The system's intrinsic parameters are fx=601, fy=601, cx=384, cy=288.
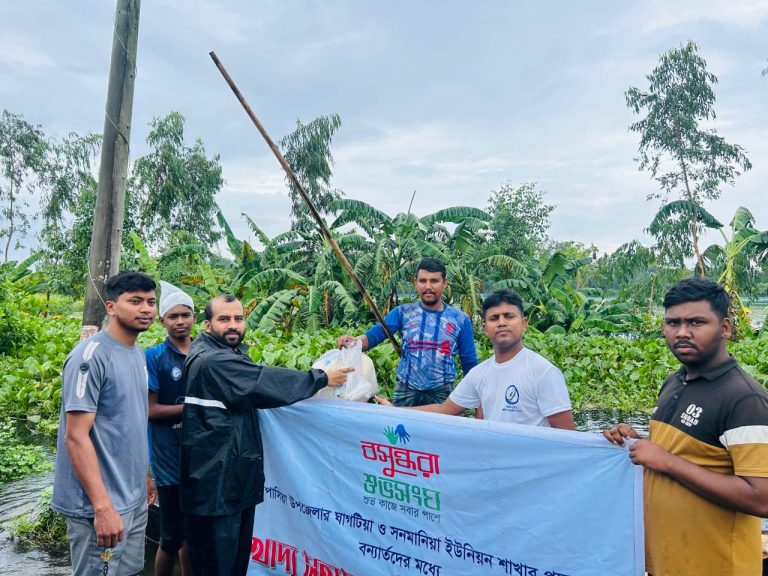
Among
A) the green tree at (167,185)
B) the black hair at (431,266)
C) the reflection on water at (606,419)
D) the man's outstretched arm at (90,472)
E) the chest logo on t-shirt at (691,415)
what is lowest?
the reflection on water at (606,419)

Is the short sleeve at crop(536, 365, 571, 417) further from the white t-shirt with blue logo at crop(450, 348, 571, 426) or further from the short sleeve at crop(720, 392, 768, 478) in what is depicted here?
the short sleeve at crop(720, 392, 768, 478)

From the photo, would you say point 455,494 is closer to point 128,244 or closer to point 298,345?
point 298,345

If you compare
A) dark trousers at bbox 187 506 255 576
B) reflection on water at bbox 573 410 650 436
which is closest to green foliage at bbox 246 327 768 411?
reflection on water at bbox 573 410 650 436

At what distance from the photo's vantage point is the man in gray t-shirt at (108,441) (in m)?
2.42

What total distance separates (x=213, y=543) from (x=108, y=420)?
791 millimetres

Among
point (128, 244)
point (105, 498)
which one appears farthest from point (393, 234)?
point (105, 498)

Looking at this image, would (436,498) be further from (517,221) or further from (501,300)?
(517,221)

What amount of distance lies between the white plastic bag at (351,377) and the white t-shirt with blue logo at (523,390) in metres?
0.73

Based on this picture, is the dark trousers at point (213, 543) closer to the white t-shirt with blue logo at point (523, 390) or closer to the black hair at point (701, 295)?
the white t-shirt with blue logo at point (523, 390)

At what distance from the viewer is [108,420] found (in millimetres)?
2561

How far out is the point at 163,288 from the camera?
354 cm

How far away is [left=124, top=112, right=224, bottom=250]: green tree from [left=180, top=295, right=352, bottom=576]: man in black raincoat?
2468cm

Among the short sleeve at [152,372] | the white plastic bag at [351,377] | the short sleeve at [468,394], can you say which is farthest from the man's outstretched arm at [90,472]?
the short sleeve at [468,394]

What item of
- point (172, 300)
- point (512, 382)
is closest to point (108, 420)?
point (172, 300)
